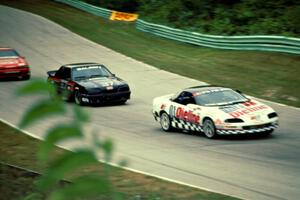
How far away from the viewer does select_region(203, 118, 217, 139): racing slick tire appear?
57.1ft

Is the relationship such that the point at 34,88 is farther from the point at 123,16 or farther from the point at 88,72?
the point at 123,16

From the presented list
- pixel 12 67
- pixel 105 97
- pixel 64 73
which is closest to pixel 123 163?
pixel 105 97

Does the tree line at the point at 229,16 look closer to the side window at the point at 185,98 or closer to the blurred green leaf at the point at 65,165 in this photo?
the side window at the point at 185,98

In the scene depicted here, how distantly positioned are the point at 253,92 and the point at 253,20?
49.0 feet

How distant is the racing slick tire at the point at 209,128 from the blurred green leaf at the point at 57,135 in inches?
613

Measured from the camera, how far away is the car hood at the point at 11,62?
30.2m

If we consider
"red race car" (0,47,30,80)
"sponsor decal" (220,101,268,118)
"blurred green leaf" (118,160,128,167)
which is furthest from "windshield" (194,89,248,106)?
"blurred green leaf" (118,160,128,167)

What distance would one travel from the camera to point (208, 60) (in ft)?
107

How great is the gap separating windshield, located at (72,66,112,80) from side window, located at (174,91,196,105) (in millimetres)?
6836

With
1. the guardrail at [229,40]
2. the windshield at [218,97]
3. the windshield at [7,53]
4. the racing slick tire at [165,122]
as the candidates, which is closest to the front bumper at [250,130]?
the windshield at [218,97]

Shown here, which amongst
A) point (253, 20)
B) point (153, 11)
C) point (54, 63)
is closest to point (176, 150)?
point (54, 63)

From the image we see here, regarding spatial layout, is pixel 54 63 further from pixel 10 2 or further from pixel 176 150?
pixel 10 2

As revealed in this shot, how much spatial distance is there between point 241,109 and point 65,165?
1604 centimetres

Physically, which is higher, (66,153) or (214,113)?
(66,153)
